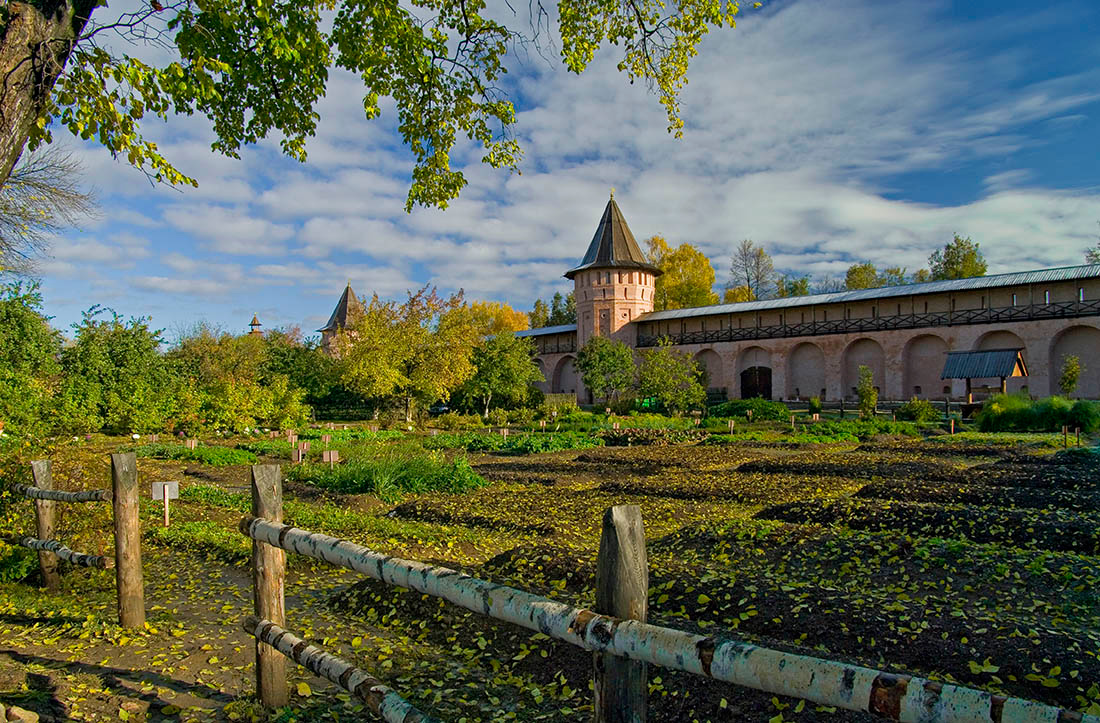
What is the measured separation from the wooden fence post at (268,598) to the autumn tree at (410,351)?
24689mm

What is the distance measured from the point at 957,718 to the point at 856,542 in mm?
5211

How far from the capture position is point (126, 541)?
412cm

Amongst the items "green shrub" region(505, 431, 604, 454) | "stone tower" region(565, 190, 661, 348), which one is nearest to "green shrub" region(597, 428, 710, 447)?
"green shrub" region(505, 431, 604, 454)

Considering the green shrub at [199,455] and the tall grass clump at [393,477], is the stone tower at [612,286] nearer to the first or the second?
the green shrub at [199,455]

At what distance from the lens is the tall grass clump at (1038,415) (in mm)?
21438

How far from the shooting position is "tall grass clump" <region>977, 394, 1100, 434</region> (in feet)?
70.3

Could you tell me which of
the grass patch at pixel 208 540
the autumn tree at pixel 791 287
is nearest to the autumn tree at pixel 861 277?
the autumn tree at pixel 791 287

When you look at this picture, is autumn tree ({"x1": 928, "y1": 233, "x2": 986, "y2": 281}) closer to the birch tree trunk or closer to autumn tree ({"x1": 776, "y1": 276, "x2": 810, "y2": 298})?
autumn tree ({"x1": 776, "y1": 276, "x2": 810, "y2": 298})

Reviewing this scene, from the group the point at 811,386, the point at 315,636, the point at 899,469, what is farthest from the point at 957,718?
the point at 811,386

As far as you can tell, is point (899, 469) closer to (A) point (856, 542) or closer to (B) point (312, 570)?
(A) point (856, 542)

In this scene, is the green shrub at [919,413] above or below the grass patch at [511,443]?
above

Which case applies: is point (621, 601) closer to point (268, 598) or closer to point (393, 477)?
point (268, 598)

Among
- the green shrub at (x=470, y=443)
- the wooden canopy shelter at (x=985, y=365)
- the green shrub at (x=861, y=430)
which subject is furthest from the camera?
the wooden canopy shelter at (x=985, y=365)

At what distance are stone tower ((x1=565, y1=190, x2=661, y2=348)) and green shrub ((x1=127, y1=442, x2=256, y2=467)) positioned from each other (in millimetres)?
31848
